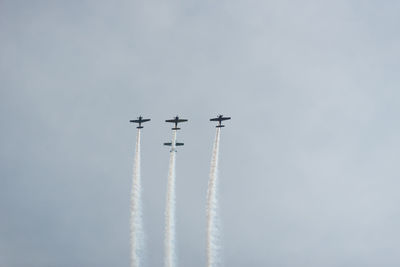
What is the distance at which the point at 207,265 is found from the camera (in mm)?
194875

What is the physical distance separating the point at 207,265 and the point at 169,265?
34.7 feet

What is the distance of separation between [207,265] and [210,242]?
5859 mm

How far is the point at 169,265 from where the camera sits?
200m

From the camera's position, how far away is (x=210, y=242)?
19738cm

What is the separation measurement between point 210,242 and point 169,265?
12.0 m
